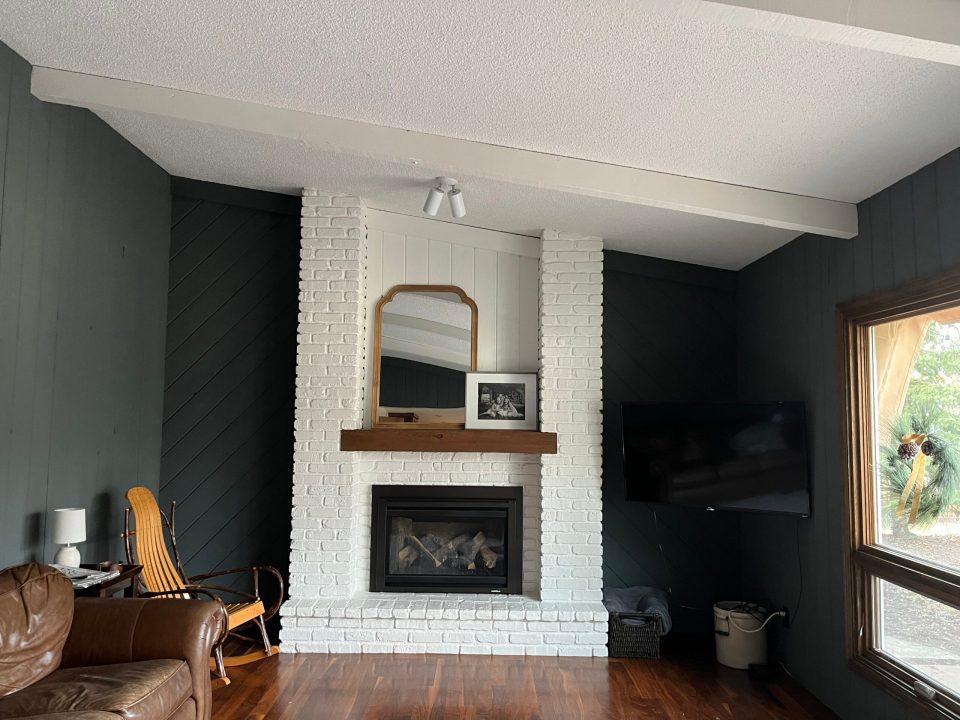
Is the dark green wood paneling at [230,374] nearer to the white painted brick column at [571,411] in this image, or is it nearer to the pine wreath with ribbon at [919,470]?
the white painted brick column at [571,411]

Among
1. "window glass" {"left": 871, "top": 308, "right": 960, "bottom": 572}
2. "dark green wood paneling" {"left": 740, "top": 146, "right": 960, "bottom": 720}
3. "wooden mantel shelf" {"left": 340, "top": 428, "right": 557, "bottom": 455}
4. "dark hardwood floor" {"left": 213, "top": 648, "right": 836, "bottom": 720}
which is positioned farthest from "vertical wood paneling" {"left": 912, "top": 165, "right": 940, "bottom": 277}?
"wooden mantel shelf" {"left": 340, "top": 428, "right": 557, "bottom": 455}

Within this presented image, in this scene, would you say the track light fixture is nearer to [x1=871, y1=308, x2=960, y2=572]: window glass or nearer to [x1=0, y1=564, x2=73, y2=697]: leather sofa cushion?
[x1=871, y1=308, x2=960, y2=572]: window glass

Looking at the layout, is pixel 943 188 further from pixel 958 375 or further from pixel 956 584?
pixel 956 584

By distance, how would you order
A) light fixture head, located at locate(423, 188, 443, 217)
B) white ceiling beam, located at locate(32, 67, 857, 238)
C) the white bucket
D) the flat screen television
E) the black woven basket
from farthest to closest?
1. the black woven basket
2. the white bucket
3. light fixture head, located at locate(423, 188, 443, 217)
4. the flat screen television
5. white ceiling beam, located at locate(32, 67, 857, 238)

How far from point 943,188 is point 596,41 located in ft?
4.97

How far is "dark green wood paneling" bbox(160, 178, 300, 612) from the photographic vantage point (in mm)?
4984

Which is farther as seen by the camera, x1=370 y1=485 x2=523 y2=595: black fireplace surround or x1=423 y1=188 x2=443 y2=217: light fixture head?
x1=370 y1=485 x2=523 y2=595: black fireplace surround

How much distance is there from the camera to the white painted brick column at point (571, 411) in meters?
4.80

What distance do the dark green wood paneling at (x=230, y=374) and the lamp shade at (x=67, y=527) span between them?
1.33 m

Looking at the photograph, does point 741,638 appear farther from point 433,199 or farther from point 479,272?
point 433,199

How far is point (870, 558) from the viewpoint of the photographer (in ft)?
11.1

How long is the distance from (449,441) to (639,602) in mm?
1595

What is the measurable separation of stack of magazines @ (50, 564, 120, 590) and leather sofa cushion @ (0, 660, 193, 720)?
1.99ft

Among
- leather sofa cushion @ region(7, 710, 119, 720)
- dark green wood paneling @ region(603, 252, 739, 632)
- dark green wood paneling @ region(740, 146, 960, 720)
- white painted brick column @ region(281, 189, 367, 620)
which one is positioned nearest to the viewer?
leather sofa cushion @ region(7, 710, 119, 720)
